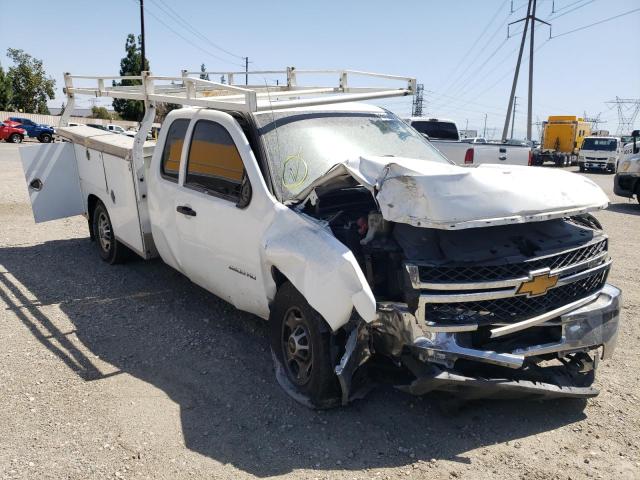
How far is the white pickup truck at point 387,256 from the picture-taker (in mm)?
3041

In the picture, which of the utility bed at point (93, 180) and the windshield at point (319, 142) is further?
the utility bed at point (93, 180)

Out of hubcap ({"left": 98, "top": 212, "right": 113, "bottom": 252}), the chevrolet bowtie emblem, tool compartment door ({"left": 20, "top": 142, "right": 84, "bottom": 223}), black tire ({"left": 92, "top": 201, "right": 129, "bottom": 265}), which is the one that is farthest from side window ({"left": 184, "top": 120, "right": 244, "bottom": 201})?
tool compartment door ({"left": 20, "top": 142, "right": 84, "bottom": 223})

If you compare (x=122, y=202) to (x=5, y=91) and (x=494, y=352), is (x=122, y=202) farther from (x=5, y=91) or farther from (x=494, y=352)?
(x=5, y=91)

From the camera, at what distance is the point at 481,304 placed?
311cm

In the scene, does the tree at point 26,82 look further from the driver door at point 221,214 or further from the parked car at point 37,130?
the driver door at point 221,214

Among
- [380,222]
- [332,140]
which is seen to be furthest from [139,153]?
[380,222]

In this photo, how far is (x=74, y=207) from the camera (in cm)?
716

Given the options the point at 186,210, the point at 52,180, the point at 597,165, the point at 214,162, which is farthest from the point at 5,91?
the point at 214,162

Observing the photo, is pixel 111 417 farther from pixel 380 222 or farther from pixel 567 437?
pixel 567 437

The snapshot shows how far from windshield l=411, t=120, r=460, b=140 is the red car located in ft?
95.7

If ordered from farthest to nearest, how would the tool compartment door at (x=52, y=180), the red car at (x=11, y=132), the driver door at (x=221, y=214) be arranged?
the red car at (x=11, y=132) < the tool compartment door at (x=52, y=180) < the driver door at (x=221, y=214)

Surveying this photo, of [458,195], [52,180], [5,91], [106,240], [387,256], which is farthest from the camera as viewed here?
[5,91]

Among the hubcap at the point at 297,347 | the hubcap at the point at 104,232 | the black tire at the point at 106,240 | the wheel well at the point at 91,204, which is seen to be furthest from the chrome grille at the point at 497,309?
the wheel well at the point at 91,204

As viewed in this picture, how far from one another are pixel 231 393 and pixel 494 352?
72.2 inches
